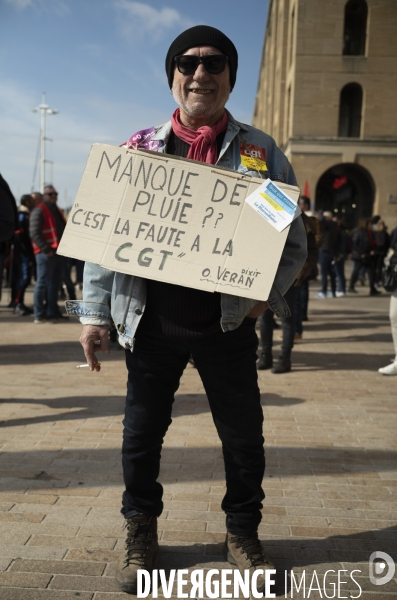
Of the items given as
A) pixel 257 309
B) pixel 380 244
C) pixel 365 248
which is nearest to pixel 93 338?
pixel 257 309

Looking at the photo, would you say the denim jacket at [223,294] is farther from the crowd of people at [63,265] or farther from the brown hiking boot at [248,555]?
the crowd of people at [63,265]

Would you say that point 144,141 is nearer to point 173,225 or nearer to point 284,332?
point 173,225

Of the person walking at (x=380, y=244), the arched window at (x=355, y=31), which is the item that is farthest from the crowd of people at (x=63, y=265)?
the arched window at (x=355, y=31)

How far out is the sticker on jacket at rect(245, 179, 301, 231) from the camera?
2650 millimetres

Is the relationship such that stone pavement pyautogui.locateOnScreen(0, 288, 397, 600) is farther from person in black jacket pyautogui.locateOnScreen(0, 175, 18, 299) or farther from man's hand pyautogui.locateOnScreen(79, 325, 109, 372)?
person in black jacket pyautogui.locateOnScreen(0, 175, 18, 299)

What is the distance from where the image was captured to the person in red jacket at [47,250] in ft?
35.9

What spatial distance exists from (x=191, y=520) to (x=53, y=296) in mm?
8494

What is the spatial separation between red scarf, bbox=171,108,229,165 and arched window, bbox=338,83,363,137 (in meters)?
31.2

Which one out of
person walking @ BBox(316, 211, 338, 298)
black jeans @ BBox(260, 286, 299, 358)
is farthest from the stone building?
black jeans @ BBox(260, 286, 299, 358)

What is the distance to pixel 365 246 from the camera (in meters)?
17.8

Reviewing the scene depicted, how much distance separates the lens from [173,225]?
107 inches

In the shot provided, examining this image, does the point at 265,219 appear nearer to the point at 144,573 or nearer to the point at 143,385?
the point at 143,385

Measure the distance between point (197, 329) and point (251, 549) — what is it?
104 cm

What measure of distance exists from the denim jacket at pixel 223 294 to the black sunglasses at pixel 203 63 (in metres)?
0.23
